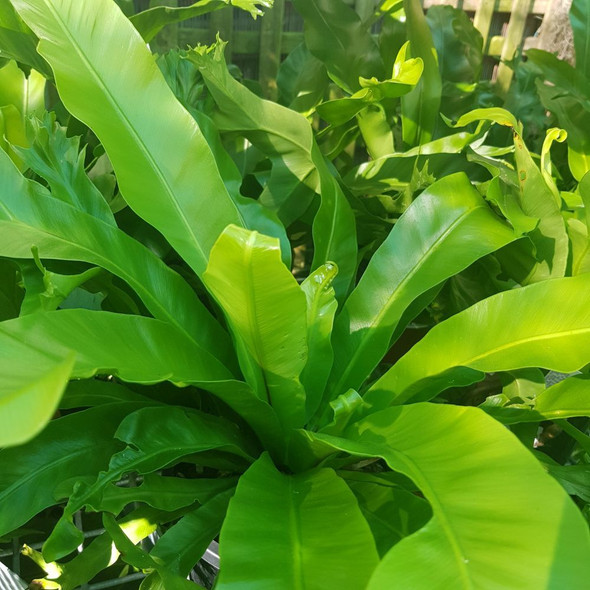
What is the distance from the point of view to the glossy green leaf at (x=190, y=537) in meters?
0.52

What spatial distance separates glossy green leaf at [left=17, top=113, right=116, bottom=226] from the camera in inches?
23.9

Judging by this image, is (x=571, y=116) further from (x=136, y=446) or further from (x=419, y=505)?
(x=136, y=446)

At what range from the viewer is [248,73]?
4.42 ft

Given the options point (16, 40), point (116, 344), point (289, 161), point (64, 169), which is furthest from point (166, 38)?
→ point (116, 344)

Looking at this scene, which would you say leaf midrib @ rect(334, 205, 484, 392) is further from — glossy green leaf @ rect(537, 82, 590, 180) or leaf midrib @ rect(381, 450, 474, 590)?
glossy green leaf @ rect(537, 82, 590, 180)

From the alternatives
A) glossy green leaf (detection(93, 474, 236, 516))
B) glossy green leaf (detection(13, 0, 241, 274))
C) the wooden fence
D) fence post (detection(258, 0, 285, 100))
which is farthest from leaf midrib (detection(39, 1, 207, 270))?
fence post (detection(258, 0, 285, 100))

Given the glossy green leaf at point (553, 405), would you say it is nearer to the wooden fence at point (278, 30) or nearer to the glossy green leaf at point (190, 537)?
the glossy green leaf at point (190, 537)

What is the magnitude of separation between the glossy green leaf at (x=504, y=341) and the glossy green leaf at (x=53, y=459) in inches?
10.7

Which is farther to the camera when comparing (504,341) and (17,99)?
(17,99)

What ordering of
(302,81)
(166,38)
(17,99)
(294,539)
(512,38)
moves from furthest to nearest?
(512,38), (166,38), (302,81), (17,99), (294,539)

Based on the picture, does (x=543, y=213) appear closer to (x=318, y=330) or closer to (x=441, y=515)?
(x=318, y=330)

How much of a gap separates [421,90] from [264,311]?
2.00 feet

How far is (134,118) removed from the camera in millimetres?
591

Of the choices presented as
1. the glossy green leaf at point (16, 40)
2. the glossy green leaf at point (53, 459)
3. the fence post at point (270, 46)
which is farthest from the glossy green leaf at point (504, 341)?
the fence post at point (270, 46)
